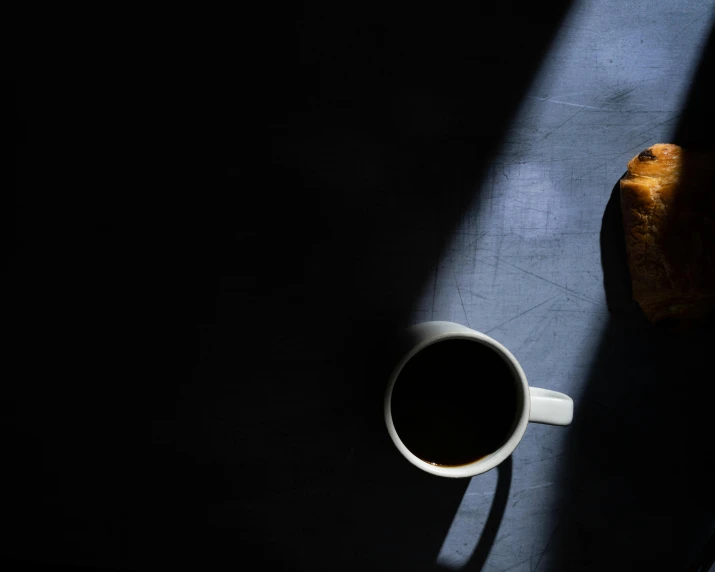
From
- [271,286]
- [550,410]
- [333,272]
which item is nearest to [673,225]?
[550,410]

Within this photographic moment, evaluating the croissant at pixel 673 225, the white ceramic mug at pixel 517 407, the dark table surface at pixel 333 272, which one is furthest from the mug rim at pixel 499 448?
the croissant at pixel 673 225

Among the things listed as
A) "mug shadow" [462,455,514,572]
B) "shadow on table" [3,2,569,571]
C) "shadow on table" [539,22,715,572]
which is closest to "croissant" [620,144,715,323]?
"shadow on table" [539,22,715,572]

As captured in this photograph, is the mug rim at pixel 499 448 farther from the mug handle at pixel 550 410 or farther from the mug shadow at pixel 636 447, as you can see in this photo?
the mug shadow at pixel 636 447

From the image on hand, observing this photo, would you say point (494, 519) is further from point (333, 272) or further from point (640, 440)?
point (333, 272)

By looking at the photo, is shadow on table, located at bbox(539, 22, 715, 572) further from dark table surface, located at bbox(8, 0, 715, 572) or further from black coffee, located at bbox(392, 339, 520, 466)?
black coffee, located at bbox(392, 339, 520, 466)

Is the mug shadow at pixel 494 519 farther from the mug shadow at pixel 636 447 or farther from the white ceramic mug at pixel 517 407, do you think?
the white ceramic mug at pixel 517 407

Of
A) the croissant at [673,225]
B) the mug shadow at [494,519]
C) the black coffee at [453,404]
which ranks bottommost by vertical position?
the mug shadow at [494,519]

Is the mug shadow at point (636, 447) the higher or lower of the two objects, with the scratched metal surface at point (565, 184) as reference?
lower

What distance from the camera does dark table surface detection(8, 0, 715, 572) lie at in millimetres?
946

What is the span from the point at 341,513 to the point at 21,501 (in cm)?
57

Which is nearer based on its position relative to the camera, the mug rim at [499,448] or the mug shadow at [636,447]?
the mug rim at [499,448]

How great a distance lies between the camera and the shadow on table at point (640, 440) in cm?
96

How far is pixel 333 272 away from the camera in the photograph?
0.95 meters

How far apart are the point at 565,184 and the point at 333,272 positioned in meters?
0.43
